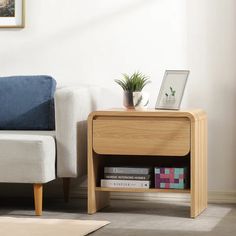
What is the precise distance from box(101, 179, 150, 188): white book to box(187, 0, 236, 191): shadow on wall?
580 millimetres

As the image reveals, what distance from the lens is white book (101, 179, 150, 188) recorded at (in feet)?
13.3

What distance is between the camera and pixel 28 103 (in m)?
4.36

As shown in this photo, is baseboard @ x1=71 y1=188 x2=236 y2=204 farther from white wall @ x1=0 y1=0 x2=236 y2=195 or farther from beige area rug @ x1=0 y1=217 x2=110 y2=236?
beige area rug @ x1=0 y1=217 x2=110 y2=236

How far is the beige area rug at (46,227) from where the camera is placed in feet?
11.2

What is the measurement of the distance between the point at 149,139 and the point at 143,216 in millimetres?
414

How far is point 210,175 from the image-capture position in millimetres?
4453

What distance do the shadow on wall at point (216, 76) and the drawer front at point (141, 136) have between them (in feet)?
1.86

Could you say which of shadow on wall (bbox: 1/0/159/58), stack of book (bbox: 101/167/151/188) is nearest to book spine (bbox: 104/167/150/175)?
stack of book (bbox: 101/167/151/188)

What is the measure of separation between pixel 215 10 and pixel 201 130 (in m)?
0.78

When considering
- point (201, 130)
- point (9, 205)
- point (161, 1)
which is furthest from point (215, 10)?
point (9, 205)

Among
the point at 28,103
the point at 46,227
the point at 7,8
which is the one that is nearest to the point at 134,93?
the point at 28,103

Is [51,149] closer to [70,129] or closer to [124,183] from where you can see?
[70,129]

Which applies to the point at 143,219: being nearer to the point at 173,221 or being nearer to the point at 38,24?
the point at 173,221

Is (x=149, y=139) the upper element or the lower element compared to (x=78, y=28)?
lower
